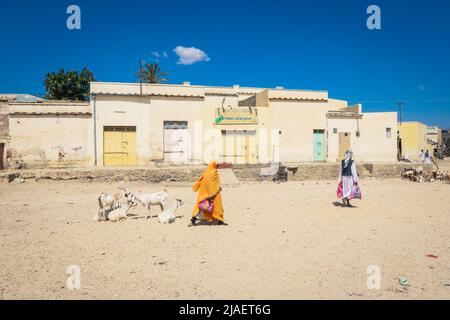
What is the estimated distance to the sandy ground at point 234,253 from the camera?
3656 millimetres

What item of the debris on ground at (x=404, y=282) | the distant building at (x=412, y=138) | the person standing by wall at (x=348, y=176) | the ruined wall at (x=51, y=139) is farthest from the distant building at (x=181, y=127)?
the debris on ground at (x=404, y=282)

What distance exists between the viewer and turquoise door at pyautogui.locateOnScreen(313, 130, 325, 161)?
877 inches

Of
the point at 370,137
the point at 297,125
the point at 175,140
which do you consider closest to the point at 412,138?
the point at 370,137

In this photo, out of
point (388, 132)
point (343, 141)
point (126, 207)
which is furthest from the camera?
point (388, 132)

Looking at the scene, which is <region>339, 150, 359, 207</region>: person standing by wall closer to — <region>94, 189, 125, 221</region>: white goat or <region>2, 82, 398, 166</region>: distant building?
<region>94, 189, 125, 221</region>: white goat

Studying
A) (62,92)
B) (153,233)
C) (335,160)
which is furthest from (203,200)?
(62,92)

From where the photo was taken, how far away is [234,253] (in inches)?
195

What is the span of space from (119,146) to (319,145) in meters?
13.3

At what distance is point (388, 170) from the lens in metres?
18.6

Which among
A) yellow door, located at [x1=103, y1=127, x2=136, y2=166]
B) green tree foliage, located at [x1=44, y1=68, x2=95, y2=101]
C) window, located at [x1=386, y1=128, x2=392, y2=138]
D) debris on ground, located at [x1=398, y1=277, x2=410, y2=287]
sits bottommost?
debris on ground, located at [x1=398, y1=277, x2=410, y2=287]

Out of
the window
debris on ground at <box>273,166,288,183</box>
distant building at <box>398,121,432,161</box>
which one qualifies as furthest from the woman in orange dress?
distant building at <box>398,121,432,161</box>

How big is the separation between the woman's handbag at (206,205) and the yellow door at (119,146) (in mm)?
12789

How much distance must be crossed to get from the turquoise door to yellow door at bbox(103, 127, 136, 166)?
1214 cm

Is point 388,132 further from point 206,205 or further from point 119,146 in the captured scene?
point 206,205
